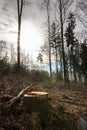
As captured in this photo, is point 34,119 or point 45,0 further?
point 45,0

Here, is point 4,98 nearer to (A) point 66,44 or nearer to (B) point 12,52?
(A) point 66,44

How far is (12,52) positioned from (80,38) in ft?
85.3

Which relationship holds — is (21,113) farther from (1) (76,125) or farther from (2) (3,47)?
(2) (3,47)

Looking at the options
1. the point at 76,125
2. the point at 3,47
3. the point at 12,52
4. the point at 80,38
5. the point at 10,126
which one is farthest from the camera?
Result: the point at 12,52

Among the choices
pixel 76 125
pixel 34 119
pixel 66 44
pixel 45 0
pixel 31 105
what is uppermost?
pixel 45 0

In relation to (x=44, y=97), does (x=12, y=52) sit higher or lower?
higher

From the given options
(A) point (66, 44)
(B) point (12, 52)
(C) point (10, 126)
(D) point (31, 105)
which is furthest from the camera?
(B) point (12, 52)

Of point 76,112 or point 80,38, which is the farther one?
point 80,38

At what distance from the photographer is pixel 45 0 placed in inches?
1101

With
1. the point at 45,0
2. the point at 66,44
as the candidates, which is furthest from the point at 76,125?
the point at 66,44

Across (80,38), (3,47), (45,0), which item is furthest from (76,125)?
(3,47)

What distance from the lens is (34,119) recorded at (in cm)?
542

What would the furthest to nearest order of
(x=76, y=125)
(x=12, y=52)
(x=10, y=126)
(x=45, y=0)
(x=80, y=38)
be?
1. (x=12, y=52)
2. (x=80, y=38)
3. (x=45, y=0)
4. (x=76, y=125)
5. (x=10, y=126)

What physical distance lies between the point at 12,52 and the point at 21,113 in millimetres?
52044
